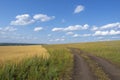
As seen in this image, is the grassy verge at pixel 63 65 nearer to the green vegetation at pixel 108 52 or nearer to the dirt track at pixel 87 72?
the dirt track at pixel 87 72

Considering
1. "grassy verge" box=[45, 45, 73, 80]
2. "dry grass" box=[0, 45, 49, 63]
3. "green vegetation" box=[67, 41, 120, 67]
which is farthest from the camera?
"dry grass" box=[0, 45, 49, 63]

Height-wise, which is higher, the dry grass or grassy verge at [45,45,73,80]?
the dry grass

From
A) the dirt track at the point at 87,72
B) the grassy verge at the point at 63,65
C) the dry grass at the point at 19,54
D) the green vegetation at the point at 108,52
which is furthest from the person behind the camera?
the dry grass at the point at 19,54

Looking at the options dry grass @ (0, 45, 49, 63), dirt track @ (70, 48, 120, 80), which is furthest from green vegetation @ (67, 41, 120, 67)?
dry grass @ (0, 45, 49, 63)

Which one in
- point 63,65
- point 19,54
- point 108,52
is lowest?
point 63,65

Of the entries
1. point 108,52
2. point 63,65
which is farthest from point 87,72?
point 108,52

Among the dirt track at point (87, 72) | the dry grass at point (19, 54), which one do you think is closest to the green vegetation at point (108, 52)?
the dirt track at point (87, 72)

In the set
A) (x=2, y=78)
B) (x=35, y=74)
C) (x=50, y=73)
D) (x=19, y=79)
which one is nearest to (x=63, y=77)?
(x=50, y=73)

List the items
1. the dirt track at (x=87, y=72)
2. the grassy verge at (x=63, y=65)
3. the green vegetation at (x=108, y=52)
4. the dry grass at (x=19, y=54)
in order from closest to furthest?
the dirt track at (x=87, y=72)
the grassy verge at (x=63, y=65)
the green vegetation at (x=108, y=52)
the dry grass at (x=19, y=54)

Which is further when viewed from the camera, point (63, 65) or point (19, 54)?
point (19, 54)

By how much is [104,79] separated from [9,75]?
21.7 feet

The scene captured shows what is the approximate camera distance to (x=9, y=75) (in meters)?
16.0

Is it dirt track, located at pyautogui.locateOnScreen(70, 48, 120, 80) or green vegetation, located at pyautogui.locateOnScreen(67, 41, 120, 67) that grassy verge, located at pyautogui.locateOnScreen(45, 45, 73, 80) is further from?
green vegetation, located at pyautogui.locateOnScreen(67, 41, 120, 67)

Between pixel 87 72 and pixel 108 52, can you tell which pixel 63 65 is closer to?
pixel 87 72
